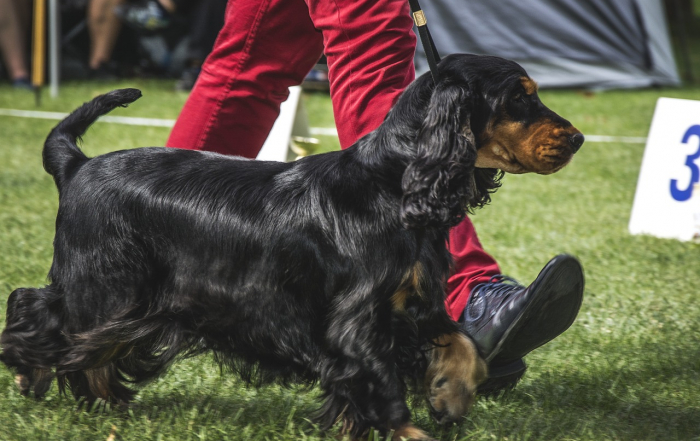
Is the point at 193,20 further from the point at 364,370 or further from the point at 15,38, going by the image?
the point at 364,370

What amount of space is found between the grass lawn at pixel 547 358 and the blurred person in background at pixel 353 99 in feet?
0.86

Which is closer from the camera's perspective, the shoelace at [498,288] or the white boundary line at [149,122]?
the shoelace at [498,288]

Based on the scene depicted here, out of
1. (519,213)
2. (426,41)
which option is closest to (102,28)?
(519,213)

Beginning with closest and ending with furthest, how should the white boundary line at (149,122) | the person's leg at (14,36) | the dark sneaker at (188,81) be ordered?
the white boundary line at (149,122), the person's leg at (14,36), the dark sneaker at (188,81)

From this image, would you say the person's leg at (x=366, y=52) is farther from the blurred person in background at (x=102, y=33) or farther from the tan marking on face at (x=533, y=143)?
the blurred person in background at (x=102, y=33)

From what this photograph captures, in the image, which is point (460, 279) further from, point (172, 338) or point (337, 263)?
point (172, 338)

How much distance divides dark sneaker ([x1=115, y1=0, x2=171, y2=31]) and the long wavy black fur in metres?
8.15

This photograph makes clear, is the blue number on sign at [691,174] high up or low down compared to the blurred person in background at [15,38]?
up

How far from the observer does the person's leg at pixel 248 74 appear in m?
2.74

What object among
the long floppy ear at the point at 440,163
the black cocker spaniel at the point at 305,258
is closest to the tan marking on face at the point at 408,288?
the black cocker spaniel at the point at 305,258

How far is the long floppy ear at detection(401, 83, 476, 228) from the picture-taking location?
78.0 inches

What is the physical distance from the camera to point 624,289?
3.68 metres

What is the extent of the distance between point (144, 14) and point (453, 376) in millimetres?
8850

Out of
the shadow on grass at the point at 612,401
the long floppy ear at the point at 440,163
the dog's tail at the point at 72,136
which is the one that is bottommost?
the shadow on grass at the point at 612,401
